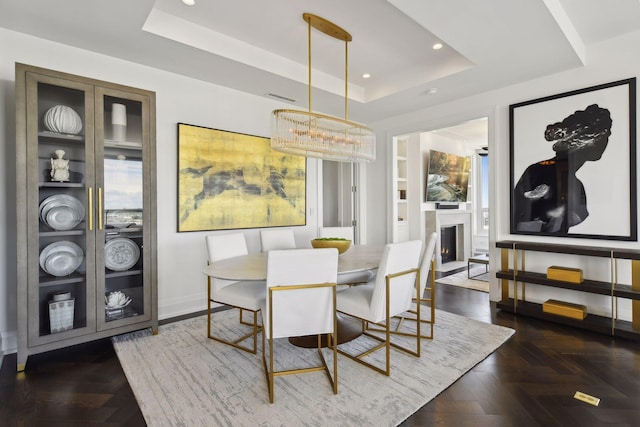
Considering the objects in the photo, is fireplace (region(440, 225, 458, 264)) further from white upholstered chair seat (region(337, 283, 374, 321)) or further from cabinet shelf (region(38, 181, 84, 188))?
cabinet shelf (region(38, 181, 84, 188))

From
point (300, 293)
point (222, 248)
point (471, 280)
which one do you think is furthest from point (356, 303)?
point (471, 280)

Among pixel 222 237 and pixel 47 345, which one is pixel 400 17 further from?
pixel 47 345

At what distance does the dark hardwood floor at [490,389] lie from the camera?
70.4 inches

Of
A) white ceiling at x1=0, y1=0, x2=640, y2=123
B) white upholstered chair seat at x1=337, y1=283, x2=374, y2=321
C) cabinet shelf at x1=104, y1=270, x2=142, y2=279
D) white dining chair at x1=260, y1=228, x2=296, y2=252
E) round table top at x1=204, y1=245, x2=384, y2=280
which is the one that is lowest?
white upholstered chair seat at x1=337, y1=283, x2=374, y2=321

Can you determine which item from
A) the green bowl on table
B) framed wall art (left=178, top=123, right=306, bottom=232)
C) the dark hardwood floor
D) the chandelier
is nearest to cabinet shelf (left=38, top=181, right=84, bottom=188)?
framed wall art (left=178, top=123, right=306, bottom=232)

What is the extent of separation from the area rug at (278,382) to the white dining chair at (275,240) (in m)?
1.09

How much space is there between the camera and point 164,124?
3393mm

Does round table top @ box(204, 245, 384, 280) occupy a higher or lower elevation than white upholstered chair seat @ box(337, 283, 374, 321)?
higher

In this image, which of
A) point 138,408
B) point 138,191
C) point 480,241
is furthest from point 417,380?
point 480,241

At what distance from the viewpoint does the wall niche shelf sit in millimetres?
2834

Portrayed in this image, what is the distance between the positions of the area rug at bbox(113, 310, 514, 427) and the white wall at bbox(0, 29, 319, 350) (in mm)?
690

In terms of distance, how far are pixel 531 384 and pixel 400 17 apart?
2949mm

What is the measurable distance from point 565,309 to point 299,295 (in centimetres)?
285

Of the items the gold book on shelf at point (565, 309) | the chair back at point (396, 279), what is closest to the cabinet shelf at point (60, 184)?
the chair back at point (396, 279)
